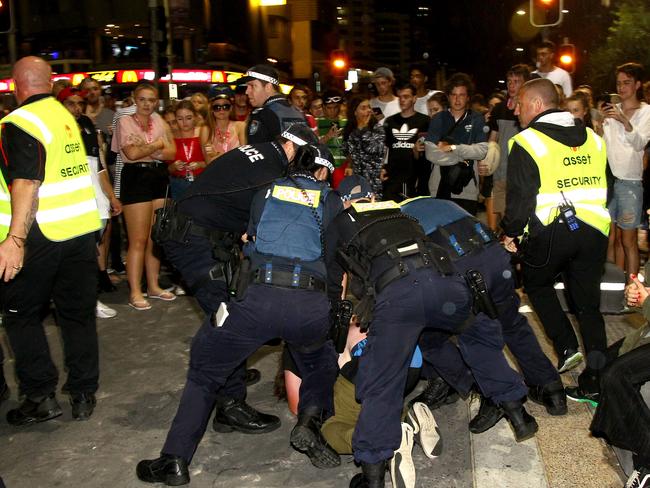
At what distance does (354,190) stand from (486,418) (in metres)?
1.61

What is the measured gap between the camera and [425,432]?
4199mm

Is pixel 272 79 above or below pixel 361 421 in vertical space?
above

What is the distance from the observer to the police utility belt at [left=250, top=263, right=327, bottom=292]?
367 cm

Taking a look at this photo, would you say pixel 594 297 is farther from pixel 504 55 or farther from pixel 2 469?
pixel 504 55

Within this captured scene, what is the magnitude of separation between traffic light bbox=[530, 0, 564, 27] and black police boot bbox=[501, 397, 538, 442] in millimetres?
7545

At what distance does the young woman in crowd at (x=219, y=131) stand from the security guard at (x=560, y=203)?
3585 millimetres

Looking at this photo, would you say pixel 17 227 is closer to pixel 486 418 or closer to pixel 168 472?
pixel 168 472

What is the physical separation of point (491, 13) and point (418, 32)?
23005mm

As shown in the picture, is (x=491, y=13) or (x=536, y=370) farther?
(x=491, y=13)

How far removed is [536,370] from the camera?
465 centimetres

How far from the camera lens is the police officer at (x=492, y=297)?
4121 mm

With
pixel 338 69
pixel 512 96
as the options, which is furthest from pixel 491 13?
pixel 512 96

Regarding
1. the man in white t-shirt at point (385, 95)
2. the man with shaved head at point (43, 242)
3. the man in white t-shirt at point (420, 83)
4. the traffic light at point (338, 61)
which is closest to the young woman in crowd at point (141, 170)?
the man with shaved head at point (43, 242)

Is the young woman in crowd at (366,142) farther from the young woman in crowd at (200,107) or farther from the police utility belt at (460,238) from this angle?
the police utility belt at (460,238)
